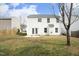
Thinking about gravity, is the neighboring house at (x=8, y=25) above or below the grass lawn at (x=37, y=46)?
above

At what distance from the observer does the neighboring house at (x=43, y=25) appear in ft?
7.41

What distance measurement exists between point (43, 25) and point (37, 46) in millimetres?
214

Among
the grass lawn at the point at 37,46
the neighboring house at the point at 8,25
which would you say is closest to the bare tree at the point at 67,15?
the grass lawn at the point at 37,46

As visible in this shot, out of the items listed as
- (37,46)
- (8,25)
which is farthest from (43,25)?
(8,25)

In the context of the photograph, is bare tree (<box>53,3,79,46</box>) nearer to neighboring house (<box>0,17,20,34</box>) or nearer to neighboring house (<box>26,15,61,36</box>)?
neighboring house (<box>26,15,61,36</box>)

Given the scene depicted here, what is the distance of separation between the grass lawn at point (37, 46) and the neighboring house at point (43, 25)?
5 centimetres

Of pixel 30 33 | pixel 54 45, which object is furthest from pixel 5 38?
pixel 54 45

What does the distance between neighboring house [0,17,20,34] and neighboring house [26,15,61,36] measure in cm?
13

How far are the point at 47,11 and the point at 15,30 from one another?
0.36m

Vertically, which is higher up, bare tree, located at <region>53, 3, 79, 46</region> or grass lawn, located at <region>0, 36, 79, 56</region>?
bare tree, located at <region>53, 3, 79, 46</region>

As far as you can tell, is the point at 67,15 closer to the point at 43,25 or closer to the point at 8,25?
the point at 43,25

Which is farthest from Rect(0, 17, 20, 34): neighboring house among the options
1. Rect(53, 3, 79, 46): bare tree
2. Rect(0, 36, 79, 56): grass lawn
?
Rect(53, 3, 79, 46): bare tree

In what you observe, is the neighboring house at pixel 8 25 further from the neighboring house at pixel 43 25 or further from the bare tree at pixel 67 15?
the bare tree at pixel 67 15

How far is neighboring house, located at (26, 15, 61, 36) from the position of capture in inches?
89.0
